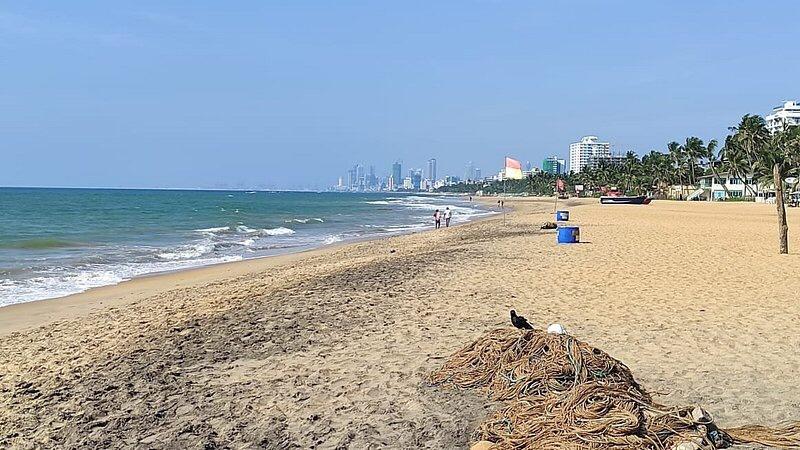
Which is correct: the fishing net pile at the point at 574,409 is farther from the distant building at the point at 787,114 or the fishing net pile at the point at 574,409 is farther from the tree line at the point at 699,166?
the distant building at the point at 787,114

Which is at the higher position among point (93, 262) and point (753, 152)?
point (753, 152)

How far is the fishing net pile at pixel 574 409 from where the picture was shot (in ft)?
13.1

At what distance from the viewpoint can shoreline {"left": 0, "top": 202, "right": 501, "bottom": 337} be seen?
1052cm

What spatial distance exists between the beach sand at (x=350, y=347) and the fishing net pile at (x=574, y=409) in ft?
0.99

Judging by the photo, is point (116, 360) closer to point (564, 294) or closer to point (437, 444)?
point (437, 444)

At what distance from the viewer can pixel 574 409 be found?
4.26 meters

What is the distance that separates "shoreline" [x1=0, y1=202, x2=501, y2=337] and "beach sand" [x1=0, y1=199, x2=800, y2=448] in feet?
0.37

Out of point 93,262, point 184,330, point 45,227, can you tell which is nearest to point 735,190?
point 45,227

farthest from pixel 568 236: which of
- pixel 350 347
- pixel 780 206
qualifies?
pixel 350 347

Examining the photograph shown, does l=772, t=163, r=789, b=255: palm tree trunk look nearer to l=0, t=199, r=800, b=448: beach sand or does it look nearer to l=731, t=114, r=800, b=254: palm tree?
l=0, t=199, r=800, b=448: beach sand

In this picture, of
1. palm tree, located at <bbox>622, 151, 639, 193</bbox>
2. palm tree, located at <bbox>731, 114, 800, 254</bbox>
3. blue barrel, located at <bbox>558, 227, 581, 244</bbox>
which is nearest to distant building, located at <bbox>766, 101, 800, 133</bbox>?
palm tree, located at <bbox>622, 151, 639, 193</bbox>

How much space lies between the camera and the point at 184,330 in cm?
824

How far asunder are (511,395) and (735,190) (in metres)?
90.3

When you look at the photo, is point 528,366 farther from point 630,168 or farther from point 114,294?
point 630,168
